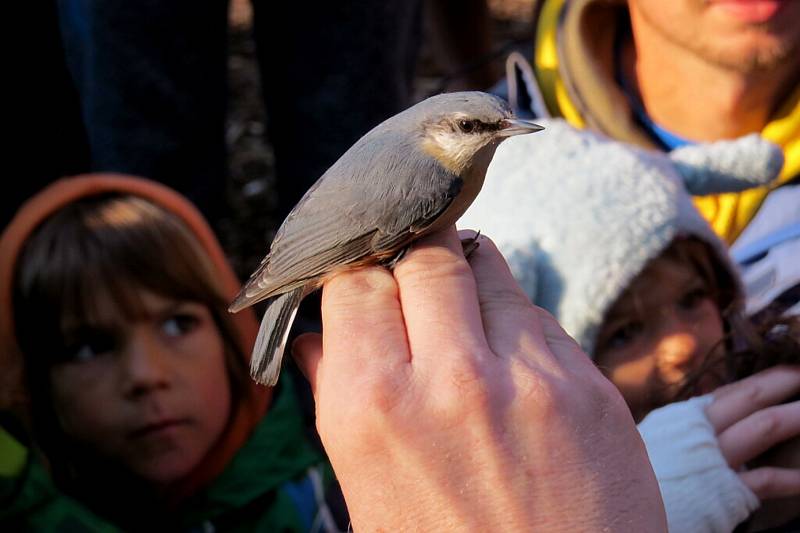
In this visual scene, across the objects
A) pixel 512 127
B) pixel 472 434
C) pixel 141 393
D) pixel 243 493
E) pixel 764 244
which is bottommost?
pixel 243 493

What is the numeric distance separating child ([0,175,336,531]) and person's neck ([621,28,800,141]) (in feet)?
2.85

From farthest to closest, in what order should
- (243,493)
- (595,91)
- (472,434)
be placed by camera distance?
1. (595,91)
2. (243,493)
3. (472,434)

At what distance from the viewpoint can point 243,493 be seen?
1419mm

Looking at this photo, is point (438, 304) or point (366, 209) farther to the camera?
point (366, 209)

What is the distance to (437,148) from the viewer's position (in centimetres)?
80

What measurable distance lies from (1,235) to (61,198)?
→ 5.7 inches

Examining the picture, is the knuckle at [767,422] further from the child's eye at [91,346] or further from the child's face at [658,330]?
the child's eye at [91,346]

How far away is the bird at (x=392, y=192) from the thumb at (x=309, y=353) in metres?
0.05

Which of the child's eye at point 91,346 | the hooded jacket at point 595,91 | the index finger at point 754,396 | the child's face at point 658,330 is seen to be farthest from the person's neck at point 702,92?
the child's eye at point 91,346

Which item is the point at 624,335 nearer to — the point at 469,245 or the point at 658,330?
the point at 658,330

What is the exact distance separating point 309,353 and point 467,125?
25 centimetres

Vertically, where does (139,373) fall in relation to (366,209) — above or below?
below

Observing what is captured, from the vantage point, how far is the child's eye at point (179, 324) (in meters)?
1.42

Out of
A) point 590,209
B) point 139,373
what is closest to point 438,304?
point 590,209
